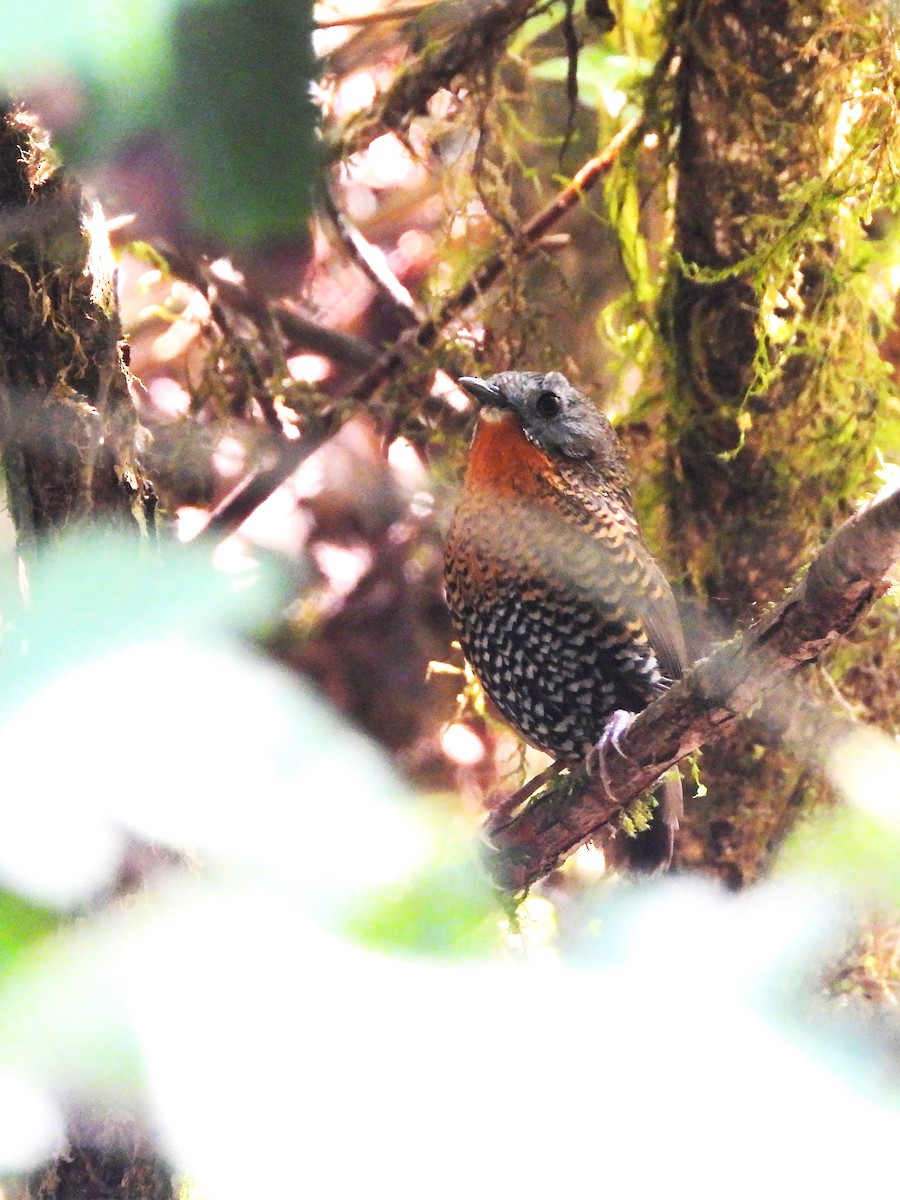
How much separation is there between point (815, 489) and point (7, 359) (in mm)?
1350

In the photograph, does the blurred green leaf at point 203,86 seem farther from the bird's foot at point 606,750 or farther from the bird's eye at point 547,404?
the bird's eye at point 547,404

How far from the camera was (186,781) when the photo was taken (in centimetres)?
37

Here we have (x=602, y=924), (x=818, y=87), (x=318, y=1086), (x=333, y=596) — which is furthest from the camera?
(x=818, y=87)

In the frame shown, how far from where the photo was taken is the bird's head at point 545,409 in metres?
1.89

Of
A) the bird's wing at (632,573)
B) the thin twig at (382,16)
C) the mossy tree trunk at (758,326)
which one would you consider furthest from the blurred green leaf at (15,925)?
the mossy tree trunk at (758,326)

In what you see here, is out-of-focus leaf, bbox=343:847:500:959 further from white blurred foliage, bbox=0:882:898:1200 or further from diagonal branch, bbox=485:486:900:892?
diagonal branch, bbox=485:486:900:892

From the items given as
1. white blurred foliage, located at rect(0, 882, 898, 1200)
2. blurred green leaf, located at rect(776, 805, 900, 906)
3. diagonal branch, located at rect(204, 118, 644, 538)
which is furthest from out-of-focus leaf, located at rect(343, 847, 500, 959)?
diagonal branch, located at rect(204, 118, 644, 538)

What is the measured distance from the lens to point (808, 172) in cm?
208

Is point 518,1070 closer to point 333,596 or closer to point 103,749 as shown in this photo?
point 103,749

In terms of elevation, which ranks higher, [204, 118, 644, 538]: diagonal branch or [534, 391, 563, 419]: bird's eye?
[204, 118, 644, 538]: diagonal branch

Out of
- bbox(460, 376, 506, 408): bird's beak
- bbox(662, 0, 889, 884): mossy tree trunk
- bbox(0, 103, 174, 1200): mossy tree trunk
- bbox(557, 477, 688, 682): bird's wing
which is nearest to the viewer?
bbox(0, 103, 174, 1200): mossy tree trunk

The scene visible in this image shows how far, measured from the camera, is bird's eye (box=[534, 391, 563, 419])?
191 cm

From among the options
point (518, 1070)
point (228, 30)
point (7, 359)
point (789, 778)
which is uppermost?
point (7, 359)

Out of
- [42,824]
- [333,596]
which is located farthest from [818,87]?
[42,824]
